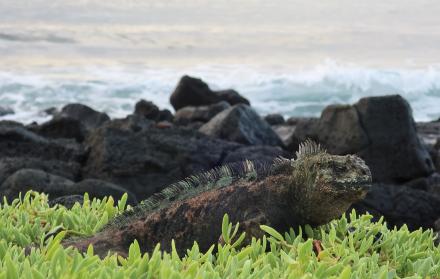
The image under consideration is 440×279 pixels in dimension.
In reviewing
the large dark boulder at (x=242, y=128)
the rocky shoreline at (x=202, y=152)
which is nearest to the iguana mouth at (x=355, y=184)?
the rocky shoreline at (x=202, y=152)

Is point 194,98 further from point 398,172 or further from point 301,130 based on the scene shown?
point 398,172

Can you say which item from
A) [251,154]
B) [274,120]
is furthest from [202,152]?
[274,120]

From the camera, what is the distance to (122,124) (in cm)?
1393

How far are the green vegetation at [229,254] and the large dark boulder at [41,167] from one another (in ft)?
16.4

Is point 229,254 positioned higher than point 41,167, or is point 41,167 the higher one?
point 229,254

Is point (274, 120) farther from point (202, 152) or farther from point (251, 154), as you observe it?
point (202, 152)

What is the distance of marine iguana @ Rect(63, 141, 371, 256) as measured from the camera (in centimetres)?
482

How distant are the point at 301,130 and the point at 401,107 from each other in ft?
7.81

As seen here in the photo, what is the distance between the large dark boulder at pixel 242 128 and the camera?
1616 cm

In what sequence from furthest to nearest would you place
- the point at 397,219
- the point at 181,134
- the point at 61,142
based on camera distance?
1. the point at 61,142
2. the point at 181,134
3. the point at 397,219

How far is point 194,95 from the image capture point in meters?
26.6

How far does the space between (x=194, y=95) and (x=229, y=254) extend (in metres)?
22.3

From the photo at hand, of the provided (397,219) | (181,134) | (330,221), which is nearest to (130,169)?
(181,134)

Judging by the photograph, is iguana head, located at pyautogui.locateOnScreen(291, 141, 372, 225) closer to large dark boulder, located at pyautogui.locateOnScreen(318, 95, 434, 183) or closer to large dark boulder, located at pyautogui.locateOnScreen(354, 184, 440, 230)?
large dark boulder, located at pyautogui.locateOnScreen(354, 184, 440, 230)
